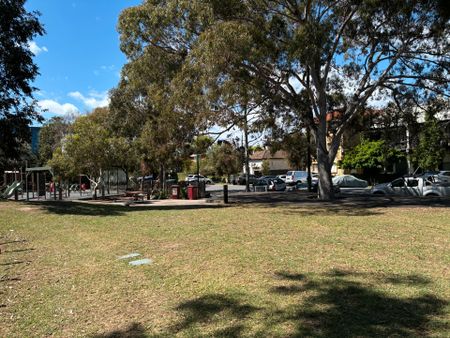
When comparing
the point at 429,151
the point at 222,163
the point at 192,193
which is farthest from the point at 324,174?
the point at 222,163

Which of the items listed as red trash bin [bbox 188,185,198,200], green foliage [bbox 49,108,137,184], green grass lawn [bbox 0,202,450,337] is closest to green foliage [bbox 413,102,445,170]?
red trash bin [bbox 188,185,198,200]

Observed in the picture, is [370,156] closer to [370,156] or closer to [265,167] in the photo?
[370,156]

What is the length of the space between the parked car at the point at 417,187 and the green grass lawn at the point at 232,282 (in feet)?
43.3

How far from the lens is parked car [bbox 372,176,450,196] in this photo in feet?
78.3

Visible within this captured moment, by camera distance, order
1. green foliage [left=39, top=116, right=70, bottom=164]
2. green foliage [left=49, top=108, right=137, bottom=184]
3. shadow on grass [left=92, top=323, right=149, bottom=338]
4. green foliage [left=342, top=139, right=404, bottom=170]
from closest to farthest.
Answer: shadow on grass [left=92, top=323, right=149, bottom=338] → green foliage [left=49, top=108, right=137, bottom=184] → green foliage [left=342, top=139, right=404, bottom=170] → green foliage [left=39, top=116, right=70, bottom=164]

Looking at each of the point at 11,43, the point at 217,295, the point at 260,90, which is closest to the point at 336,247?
the point at 217,295

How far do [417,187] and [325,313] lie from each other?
72.1 ft

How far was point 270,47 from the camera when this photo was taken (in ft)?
57.2

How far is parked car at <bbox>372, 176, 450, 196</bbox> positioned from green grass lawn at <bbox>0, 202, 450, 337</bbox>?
13212 millimetres

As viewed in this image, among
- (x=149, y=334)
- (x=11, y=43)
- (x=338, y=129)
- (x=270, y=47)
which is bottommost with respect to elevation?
(x=149, y=334)

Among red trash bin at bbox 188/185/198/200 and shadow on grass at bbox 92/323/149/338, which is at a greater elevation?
red trash bin at bbox 188/185/198/200

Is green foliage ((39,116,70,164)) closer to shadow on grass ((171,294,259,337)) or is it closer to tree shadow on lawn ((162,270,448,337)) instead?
shadow on grass ((171,294,259,337))

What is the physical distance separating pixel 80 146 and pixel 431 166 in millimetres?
32999

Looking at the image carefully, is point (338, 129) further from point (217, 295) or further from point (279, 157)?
point (279, 157)
